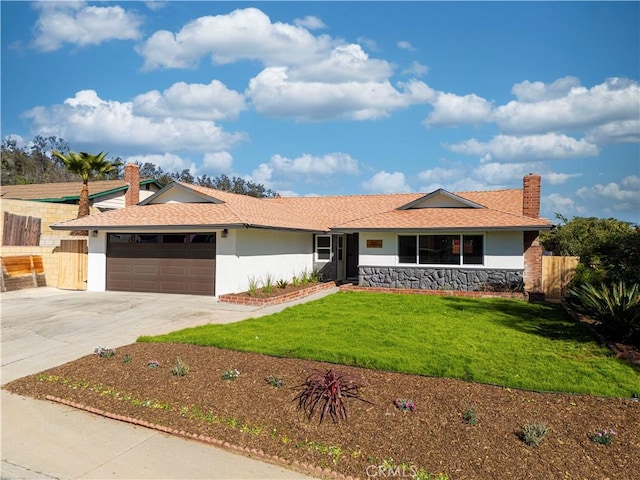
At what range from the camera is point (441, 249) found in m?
17.7

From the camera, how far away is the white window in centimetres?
2173

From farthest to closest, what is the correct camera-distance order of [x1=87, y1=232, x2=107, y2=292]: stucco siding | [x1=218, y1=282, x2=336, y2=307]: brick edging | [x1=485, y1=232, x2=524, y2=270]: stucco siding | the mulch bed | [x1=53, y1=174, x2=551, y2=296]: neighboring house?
[x1=87, y1=232, x2=107, y2=292]: stucco siding
[x1=485, y1=232, x2=524, y2=270]: stucco siding
[x1=53, y1=174, x2=551, y2=296]: neighboring house
[x1=218, y1=282, x2=336, y2=307]: brick edging
the mulch bed

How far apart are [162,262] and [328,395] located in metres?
12.4

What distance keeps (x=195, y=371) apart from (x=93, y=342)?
3608mm

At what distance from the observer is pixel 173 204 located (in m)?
18.8

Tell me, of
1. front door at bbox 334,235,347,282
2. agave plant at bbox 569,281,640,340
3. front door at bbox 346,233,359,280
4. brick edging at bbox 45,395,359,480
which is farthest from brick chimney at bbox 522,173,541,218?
brick edging at bbox 45,395,359,480

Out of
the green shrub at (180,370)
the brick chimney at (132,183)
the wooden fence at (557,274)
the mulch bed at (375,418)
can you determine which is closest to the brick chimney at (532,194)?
the wooden fence at (557,274)

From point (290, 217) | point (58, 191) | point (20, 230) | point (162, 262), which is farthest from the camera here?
point (58, 191)

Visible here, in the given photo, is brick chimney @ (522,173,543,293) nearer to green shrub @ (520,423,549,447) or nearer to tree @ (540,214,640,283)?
tree @ (540,214,640,283)

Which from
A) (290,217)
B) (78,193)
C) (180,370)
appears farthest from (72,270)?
(180,370)

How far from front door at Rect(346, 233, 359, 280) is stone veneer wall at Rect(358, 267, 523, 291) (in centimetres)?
347

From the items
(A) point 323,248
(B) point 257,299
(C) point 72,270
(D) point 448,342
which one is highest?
(A) point 323,248

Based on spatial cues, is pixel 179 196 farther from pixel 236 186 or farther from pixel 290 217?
pixel 236 186

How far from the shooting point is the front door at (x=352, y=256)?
22.1 metres
